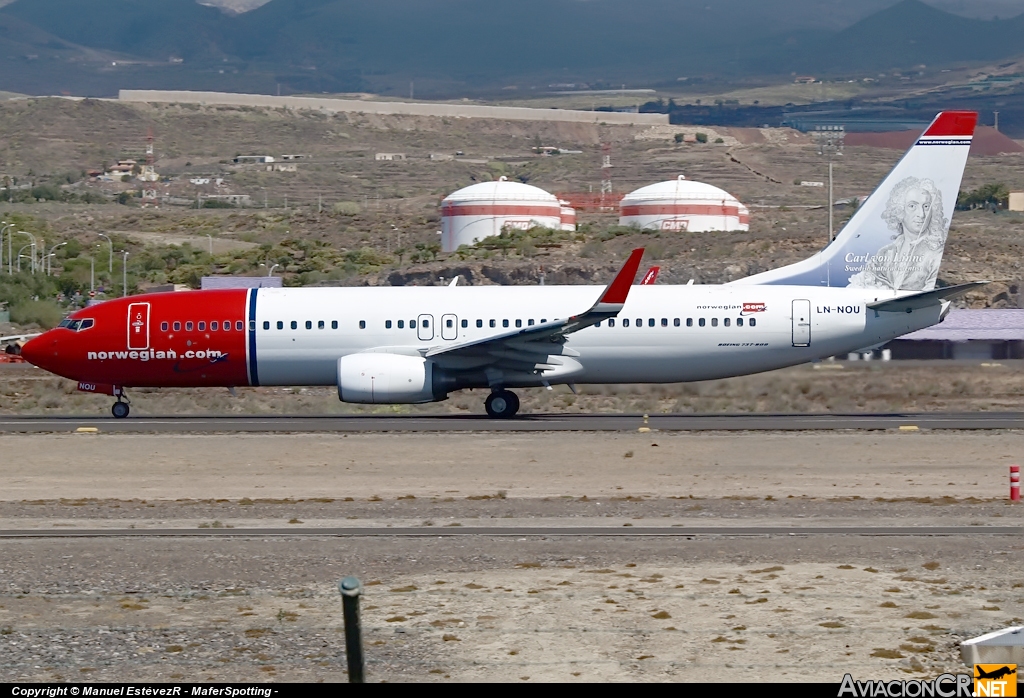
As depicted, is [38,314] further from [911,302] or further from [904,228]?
[911,302]

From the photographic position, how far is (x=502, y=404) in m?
35.0

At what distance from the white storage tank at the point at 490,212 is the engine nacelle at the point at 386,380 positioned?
59251mm

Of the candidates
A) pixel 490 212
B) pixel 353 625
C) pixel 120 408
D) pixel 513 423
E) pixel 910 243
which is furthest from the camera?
pixel 490 212

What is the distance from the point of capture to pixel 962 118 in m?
36.4

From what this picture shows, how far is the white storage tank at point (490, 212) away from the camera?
9375 cm

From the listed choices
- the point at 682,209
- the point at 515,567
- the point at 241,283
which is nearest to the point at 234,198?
the point at 682,209

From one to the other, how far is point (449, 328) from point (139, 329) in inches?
301

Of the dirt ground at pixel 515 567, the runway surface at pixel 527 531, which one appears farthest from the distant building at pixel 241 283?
the runway surface at pixel 527 531

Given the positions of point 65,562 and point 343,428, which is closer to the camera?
point 65,562

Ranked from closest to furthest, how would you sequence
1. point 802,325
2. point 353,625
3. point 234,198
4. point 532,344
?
point 353,625
point 532,344
point 802,325
point 234,198

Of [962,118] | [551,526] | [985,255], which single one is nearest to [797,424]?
[962,118]

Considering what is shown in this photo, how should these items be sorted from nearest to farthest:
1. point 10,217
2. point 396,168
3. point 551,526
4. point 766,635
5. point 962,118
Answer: point 766,635
point 551,526
point 962,118
point 10,217
point 396,168

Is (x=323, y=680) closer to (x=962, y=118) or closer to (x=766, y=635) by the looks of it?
(x=766, y=635)

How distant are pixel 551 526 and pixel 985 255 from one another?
5752 cm
